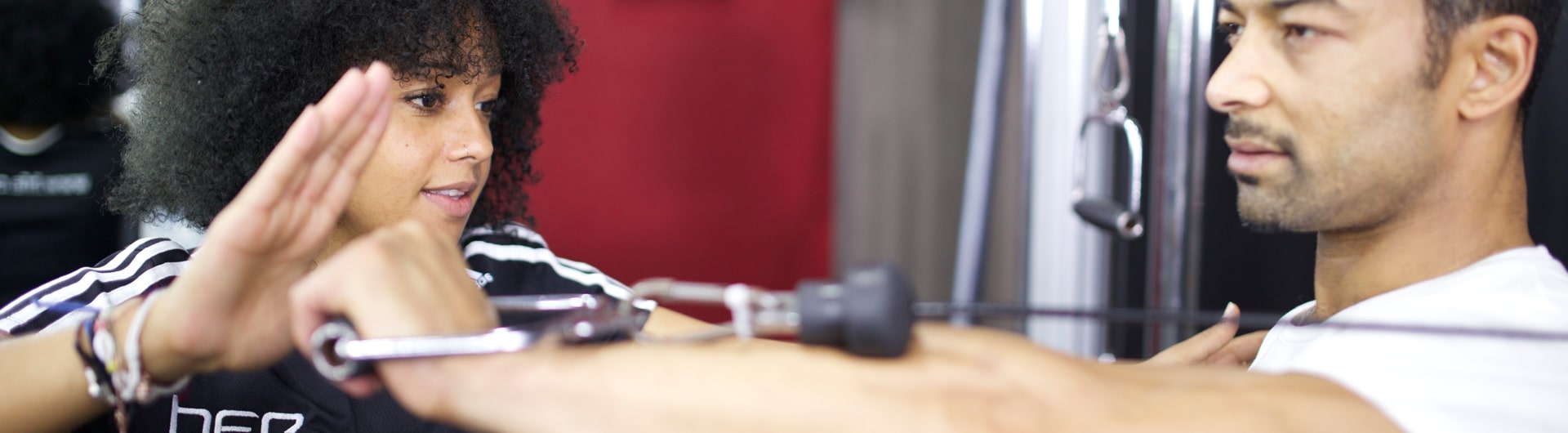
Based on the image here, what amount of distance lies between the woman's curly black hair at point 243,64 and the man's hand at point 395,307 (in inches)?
25.8

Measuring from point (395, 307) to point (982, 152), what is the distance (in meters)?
1.41

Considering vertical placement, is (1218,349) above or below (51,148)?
below

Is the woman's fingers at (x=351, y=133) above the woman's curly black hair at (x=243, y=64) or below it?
below

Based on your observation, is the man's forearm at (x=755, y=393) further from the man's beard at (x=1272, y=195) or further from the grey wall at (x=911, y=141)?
the grey wall at (x=911, y=141)

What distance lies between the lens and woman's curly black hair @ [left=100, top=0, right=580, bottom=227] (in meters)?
1.30

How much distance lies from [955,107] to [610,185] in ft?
2.75

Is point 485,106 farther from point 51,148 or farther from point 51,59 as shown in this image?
point 51,59

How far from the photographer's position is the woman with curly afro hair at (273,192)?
76cm

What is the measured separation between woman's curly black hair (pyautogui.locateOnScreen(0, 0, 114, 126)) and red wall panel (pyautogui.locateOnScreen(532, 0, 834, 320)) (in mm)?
913

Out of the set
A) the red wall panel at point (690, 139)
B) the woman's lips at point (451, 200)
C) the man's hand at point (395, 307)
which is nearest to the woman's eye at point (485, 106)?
the woman's lips at point (451, 200)

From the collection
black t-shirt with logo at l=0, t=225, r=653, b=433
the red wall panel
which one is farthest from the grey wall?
black t-shirt with logo at l=0, t=225, r=653, b=433

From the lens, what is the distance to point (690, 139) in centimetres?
261

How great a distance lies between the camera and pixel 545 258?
150cm

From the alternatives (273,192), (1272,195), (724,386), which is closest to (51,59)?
(273,192)
